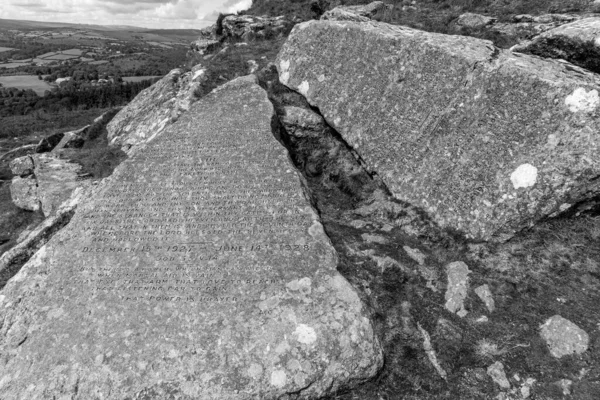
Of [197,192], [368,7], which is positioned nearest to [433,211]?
[197,192]

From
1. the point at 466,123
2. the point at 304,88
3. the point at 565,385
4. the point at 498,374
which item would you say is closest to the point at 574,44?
the point at 466,123

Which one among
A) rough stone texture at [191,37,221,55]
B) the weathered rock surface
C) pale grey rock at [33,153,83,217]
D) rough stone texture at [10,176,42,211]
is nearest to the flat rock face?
pale grey rock at [33,153,83,217]

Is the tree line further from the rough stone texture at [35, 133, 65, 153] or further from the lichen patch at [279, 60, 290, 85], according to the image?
the lichen patch at [279, 60, 290, 85]

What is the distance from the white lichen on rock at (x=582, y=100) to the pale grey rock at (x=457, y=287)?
2761mm

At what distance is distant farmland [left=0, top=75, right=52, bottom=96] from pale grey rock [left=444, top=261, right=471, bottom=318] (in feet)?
450

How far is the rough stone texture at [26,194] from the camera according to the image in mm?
9641

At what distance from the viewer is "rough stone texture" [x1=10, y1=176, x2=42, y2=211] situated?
380 inches

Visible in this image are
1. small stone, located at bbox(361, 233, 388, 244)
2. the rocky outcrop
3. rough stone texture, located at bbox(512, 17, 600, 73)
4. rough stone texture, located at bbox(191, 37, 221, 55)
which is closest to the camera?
small stone, located at bbox(361, 233, 388, 244)

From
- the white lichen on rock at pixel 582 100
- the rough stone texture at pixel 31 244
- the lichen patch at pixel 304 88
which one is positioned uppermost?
the white lichen on rock at pixel 582 100

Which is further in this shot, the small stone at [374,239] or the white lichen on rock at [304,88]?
the white lichen on rock at [304,88]

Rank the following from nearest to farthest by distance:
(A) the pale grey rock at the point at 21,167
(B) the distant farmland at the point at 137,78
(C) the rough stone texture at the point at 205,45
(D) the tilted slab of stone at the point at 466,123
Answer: (D) the tilted slab of stone at the point at 466,123 → (A) the pale grey rock at the point at 21,167 → (C) the rough stone texture at the point at 205,45 → (B) the distant farmland at the point at 137,78

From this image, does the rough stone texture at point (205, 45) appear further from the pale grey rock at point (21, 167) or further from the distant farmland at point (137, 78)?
the distant farmland at point (137, 78)

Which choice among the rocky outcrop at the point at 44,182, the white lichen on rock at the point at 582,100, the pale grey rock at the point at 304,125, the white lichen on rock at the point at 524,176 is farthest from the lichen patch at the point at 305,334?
the rocky outcrop at the point at 44,182

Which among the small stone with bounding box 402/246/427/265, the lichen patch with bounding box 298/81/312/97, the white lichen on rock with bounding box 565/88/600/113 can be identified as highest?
the white lichen on rock with bounding box 565/88/600/113
